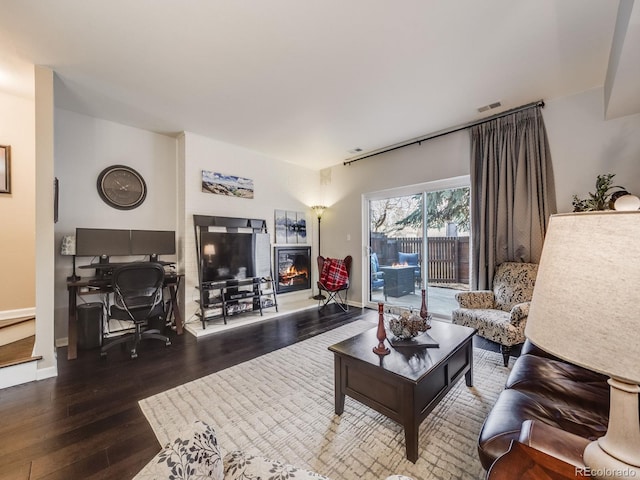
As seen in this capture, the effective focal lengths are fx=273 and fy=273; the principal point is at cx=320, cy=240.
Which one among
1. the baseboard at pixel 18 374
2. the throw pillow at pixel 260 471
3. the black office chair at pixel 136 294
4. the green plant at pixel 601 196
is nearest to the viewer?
the throw pillow at pixel 260 471

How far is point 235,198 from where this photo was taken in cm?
454

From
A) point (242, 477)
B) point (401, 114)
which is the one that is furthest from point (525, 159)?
point (242, 477)

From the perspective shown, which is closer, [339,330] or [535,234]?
[535,234]

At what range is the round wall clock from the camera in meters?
3.54

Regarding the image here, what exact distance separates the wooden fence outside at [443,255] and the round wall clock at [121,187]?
3993mm

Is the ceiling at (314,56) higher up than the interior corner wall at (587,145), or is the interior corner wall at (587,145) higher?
the ceiling at (314,56)

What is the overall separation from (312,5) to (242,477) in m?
2.56

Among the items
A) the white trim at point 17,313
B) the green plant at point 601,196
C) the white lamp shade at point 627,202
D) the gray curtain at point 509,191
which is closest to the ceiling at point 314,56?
the gray curtain at point 509,191

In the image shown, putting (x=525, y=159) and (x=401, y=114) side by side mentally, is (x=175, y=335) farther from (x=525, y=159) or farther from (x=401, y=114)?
(x=525, y=159)

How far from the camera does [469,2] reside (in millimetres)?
1835

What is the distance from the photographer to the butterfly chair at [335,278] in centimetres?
485

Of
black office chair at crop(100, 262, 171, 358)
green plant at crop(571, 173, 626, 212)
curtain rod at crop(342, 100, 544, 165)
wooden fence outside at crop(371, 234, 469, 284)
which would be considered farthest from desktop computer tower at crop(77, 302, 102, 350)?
green plant at crop(571, 173, 626, 212)

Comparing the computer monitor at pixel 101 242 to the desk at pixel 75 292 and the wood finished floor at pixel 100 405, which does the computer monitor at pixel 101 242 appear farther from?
the wood finished floor at pixel 100 405

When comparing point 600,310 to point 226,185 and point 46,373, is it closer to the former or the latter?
point 46,373
